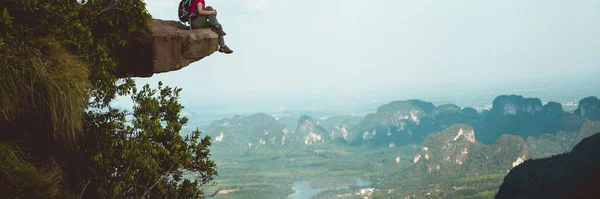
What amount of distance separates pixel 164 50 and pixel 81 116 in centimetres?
165

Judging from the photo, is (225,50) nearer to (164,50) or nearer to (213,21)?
(213,21)

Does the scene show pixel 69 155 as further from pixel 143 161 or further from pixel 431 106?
pixel 431 106

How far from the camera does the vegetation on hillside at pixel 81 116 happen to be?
4.28 m

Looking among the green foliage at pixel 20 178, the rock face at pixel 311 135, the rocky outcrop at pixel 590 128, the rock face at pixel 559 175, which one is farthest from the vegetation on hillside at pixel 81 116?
the rock face at pixel 311 135

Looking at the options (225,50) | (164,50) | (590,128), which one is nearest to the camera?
(164,50)

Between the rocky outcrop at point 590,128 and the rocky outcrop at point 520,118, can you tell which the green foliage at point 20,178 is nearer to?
the rocky outcrop at point 590,128

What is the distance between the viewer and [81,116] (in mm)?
4949

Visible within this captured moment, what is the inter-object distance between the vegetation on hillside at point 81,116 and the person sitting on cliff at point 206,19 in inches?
28.3

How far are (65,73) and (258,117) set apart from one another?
177m

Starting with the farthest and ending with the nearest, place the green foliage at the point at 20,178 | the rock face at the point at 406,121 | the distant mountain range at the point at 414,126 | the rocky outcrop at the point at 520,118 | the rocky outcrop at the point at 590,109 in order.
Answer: the rock face at the point at 406,121, the distant mountain range at the point at 414,126, the rocky outcrop at the point at 520,118, the rocky outcrop at the point at 590,109, the green foliage at the point at 20,178

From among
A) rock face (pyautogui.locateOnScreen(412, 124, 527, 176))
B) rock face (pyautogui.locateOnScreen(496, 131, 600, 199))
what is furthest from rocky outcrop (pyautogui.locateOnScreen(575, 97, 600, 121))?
rock face (pyautogui.locateOnScreen(496, 131, 600, 199))

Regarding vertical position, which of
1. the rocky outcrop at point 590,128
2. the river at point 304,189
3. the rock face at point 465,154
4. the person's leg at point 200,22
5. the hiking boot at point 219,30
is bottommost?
the river at point 304,189

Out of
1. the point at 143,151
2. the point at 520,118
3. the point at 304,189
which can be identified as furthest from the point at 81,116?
the point at 520,118

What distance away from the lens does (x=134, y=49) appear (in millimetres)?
6094
